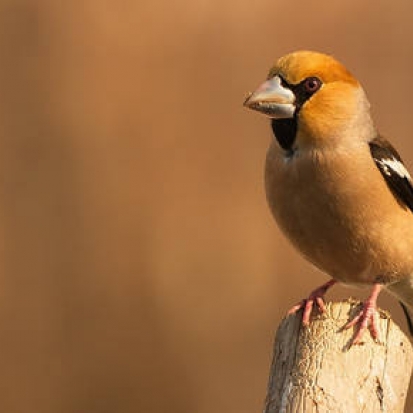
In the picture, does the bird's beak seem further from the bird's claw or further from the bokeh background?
the bokeh background

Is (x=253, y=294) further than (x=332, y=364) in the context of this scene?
Yes

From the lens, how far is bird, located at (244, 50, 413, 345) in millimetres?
2555

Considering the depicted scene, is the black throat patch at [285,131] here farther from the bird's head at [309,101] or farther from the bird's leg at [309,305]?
the bird's leg at [309,305]

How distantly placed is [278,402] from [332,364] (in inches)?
4.8

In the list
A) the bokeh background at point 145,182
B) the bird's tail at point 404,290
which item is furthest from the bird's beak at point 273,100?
the bokeh background at point 145,182

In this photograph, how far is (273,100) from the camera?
8.16ft

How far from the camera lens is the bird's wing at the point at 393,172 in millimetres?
2668

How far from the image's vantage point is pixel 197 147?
4086 millimetres

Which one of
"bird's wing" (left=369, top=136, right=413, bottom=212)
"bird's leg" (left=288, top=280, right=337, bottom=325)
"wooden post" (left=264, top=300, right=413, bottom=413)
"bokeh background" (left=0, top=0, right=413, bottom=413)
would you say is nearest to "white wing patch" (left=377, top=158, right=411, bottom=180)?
"bird's wing" (left=369, top=136, right=413, bottom=212)

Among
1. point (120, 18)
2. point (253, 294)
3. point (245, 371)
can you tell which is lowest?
point (245, 371)

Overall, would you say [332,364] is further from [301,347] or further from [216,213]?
[216,213]

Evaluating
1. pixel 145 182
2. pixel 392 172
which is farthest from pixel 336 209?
pixel 145 182

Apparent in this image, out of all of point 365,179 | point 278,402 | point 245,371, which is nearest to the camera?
point 278,402

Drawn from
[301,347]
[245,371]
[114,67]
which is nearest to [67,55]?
[114,67]
